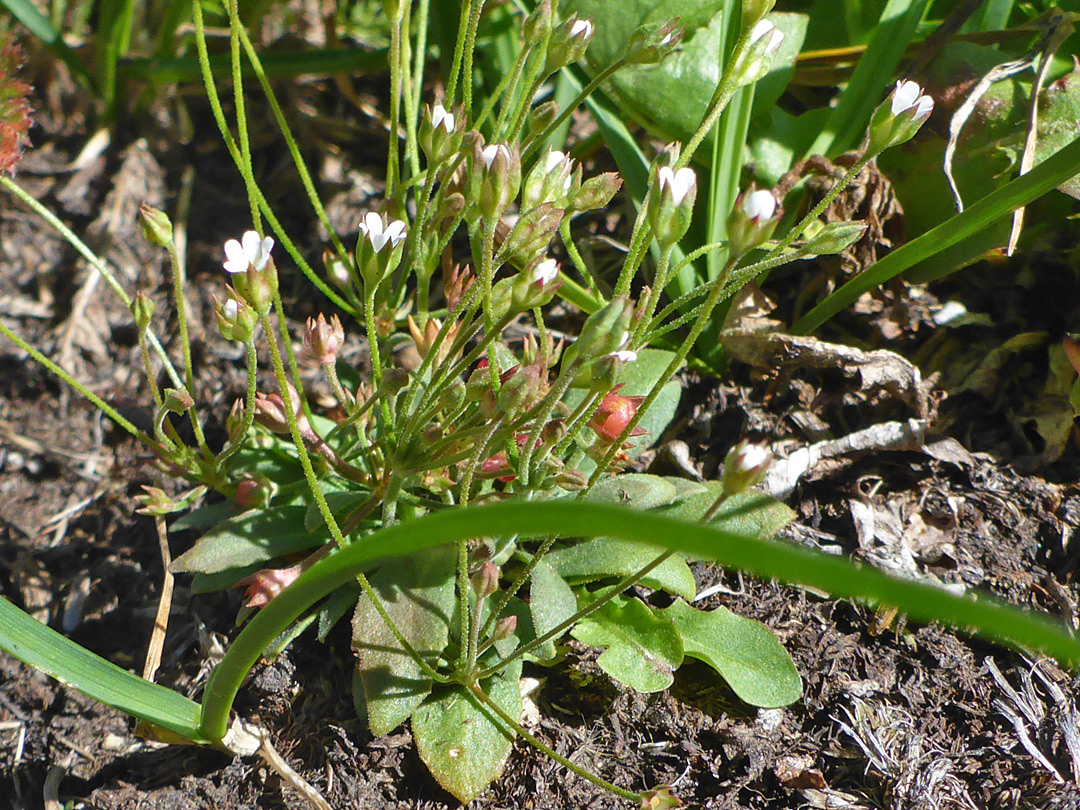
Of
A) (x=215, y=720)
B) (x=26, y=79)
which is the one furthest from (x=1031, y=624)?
(x=26, y=79)

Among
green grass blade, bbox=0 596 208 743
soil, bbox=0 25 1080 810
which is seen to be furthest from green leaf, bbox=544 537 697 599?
green grass blade, bbox=0 596 208 743

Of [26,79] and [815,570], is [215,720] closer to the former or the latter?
[815,570]

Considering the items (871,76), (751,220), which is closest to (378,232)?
(751,220)

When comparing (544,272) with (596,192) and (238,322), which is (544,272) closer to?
(596,192)

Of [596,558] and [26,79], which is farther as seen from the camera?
[26,79]

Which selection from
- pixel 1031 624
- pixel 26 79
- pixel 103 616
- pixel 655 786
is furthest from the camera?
pixel 26 79

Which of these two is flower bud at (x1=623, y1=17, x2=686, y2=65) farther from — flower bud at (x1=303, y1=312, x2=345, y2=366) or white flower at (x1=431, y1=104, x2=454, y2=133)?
flower bud at (x1=303, y1=312, x2=345, y2=366)

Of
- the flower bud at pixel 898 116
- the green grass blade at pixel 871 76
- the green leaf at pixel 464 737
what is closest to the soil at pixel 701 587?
the green leaf at pixel 464 737
